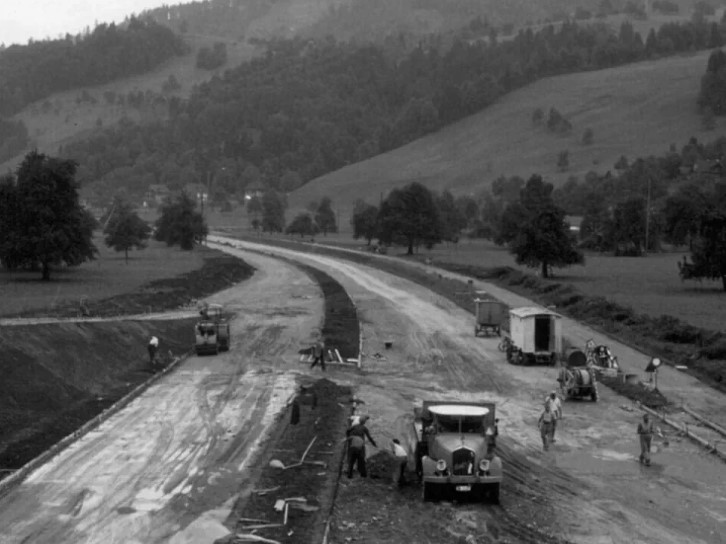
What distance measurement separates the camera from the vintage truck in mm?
26203

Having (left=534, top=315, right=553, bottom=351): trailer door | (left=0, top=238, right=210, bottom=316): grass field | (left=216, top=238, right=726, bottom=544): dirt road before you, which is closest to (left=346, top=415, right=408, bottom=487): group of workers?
(left=216, top=238, right=726, bottom=544): dirt road

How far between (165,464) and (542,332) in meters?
26.2

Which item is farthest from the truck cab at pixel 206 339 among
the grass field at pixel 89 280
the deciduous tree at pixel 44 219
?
the deciduous tree at pixel 44 219

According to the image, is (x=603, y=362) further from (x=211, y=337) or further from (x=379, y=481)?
(x=379, y=481)

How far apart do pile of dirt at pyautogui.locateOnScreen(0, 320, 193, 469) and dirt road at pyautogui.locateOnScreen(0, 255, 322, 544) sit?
143 cm

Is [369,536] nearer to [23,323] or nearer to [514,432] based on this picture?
[514,432]

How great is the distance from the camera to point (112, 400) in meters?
40.4

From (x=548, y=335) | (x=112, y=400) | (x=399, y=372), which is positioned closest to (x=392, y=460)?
(x=112, y=400)

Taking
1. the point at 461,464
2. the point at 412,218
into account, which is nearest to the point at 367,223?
the point at 412,218

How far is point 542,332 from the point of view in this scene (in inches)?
2028

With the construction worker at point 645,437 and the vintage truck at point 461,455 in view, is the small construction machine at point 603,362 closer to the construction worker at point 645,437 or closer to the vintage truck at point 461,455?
the construction worker at point 645,437

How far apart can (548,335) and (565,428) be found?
1515cm

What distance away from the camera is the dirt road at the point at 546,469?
24828 millimetres

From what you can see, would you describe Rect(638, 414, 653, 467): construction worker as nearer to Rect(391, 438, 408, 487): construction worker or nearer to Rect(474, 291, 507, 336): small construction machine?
Rect(391, 438, 408, 487): construction worker
